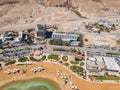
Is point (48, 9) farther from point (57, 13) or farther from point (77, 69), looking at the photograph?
point (77, 69)

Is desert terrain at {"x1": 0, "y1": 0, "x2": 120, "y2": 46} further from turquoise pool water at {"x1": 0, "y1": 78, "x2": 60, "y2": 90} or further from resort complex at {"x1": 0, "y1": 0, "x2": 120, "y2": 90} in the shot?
turquoise pool water at {"x1": 0, "y1": 78, "x2": 60, "y2": 90}

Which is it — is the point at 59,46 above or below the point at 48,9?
below

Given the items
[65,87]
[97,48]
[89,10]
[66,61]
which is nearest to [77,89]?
[65,87]

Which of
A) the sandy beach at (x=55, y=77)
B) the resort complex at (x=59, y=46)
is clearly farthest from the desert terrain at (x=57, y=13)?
the sandy beach at (x=55, y=77)

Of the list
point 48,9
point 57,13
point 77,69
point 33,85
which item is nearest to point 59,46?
point 77,69

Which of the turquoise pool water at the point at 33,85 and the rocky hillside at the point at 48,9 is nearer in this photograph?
the turquoise pool water at the point at 33,85

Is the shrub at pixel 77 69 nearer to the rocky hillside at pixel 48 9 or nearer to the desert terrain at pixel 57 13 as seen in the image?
the desert terrain at pixel 57 13

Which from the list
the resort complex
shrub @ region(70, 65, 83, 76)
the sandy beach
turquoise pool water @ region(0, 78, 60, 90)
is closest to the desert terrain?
the resort complex
